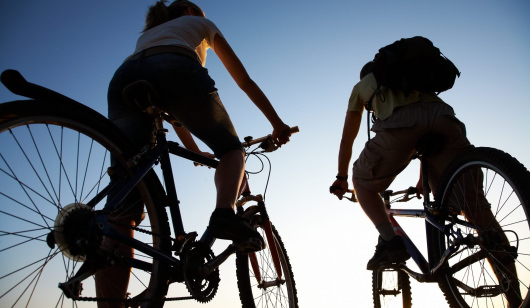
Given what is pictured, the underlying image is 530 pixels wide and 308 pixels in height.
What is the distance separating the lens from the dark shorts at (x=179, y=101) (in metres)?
2.34

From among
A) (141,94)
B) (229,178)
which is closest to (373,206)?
(229,178)

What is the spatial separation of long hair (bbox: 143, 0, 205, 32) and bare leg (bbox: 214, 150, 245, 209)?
1.15 metres

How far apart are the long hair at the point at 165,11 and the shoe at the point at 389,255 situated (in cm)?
217

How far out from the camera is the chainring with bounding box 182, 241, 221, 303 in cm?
225

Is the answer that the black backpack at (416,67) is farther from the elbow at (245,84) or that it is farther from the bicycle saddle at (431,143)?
the elbow at (245,84)

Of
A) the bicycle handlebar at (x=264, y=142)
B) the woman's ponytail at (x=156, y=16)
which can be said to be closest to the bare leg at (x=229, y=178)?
the bicycle handlebar at (x=264, y=142)

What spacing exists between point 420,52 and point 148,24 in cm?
187

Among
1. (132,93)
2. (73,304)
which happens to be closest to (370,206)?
(132,93)

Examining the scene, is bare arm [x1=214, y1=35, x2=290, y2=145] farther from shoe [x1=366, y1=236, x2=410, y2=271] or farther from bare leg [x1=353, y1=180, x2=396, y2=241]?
shoe [x1=366, y1=236, x2=410, y2=271]

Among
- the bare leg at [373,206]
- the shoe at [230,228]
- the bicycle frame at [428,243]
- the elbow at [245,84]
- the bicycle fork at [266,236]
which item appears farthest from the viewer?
the bicycle fork at [266,236]

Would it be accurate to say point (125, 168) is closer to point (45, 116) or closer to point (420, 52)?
point (45, 116)

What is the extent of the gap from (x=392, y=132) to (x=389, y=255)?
2.84 feet

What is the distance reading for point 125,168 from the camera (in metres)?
2.16

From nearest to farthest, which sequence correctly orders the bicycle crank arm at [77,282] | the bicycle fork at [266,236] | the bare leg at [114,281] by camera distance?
the bicycle crank arm at [77,282], the bare leg at [114,281], the bicycle fork at [266,236]
